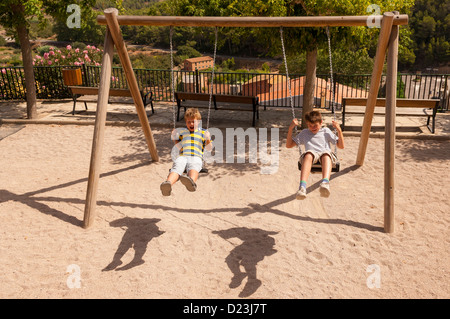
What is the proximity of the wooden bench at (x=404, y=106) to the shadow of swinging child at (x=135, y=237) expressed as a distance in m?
5.61

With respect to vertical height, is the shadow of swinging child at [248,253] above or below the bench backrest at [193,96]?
below

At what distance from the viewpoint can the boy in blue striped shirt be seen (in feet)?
14.9

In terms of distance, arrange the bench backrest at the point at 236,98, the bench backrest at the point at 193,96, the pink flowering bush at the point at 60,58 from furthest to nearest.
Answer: the pink flowering bush at the point at 60,58
the bench backrest at the point at 193,96
the bench backrest at the point at 236,98

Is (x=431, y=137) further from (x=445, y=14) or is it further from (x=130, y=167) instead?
(x=445, y=14)

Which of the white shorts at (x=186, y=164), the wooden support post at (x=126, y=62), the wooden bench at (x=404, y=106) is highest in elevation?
the wooden support post at (x=126, y=62)

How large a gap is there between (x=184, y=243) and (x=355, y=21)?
3.56m

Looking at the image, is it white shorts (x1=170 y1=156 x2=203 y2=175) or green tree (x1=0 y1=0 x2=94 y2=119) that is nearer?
white shorts (x1=170 y1=156 x2=203 y2=175)

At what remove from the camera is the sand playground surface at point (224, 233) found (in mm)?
4078

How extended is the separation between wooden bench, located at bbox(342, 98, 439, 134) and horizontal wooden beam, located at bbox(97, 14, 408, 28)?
155 inches

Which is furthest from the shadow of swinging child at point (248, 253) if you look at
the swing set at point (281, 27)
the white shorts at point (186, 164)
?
the swing set at point (281, 27)

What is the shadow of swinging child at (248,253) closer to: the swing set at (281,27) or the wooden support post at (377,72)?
the swing set at (281,27)

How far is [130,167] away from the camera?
7.22m

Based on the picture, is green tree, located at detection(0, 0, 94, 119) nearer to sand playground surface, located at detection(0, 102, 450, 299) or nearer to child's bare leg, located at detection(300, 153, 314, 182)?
sand playground surface, located at detection(0, 102, 450, 299)

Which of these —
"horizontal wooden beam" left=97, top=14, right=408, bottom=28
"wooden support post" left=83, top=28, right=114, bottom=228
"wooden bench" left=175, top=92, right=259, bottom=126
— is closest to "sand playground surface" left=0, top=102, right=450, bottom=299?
"wooden support post" left=83, top=28, right=114, bottom=228
